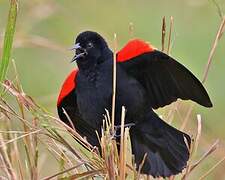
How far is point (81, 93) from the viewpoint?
137 inches

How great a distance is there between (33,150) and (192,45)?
260 cm

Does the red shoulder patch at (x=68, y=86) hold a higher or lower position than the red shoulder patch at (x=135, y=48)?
lower

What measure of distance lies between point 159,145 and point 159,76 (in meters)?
0.26

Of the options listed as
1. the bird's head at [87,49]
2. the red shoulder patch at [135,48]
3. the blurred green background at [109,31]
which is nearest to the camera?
the red shoulder patch at [135,48]

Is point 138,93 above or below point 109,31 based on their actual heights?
above

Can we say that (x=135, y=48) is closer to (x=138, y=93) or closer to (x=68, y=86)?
(x=138, y=93)

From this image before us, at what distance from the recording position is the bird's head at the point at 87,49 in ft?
11.7

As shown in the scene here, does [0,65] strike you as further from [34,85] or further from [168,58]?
[34,85]

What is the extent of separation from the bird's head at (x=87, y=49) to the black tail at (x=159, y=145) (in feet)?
0.87

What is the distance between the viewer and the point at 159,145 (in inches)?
143

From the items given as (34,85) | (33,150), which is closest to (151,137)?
(33,150)

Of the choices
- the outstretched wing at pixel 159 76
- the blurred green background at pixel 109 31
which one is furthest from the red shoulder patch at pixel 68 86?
the blurred green background at pixel 109 31

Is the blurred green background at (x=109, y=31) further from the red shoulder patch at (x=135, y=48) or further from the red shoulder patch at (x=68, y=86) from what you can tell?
the red shoulder patch at (x=135, y=48)

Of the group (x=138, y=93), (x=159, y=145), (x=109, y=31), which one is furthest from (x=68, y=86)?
(x=109, y=31)
